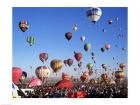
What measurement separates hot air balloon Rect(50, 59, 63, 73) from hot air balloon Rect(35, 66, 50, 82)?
0.08m

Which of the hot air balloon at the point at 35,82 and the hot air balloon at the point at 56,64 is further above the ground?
the hot air balloon at the point at 56,64

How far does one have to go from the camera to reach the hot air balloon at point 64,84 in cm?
343

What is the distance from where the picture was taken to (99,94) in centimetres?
344

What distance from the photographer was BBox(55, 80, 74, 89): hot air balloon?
11.2ft

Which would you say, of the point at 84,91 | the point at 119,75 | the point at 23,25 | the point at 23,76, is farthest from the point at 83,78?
the point at 23,25

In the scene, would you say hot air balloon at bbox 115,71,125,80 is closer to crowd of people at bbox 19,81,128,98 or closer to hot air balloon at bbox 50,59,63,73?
crowd of people at bbox 19,81,128,98

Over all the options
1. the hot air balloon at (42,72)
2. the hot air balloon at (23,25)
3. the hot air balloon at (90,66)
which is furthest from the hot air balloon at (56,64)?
the hot air balloon at (23,25)

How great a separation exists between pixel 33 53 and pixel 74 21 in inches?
21.5

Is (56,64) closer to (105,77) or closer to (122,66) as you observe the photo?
(105,77)

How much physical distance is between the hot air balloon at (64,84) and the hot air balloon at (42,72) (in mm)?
143

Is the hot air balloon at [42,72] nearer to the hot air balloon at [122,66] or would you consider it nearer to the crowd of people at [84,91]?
the crowd of people at [84,91]

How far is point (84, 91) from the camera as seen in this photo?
3449mm
